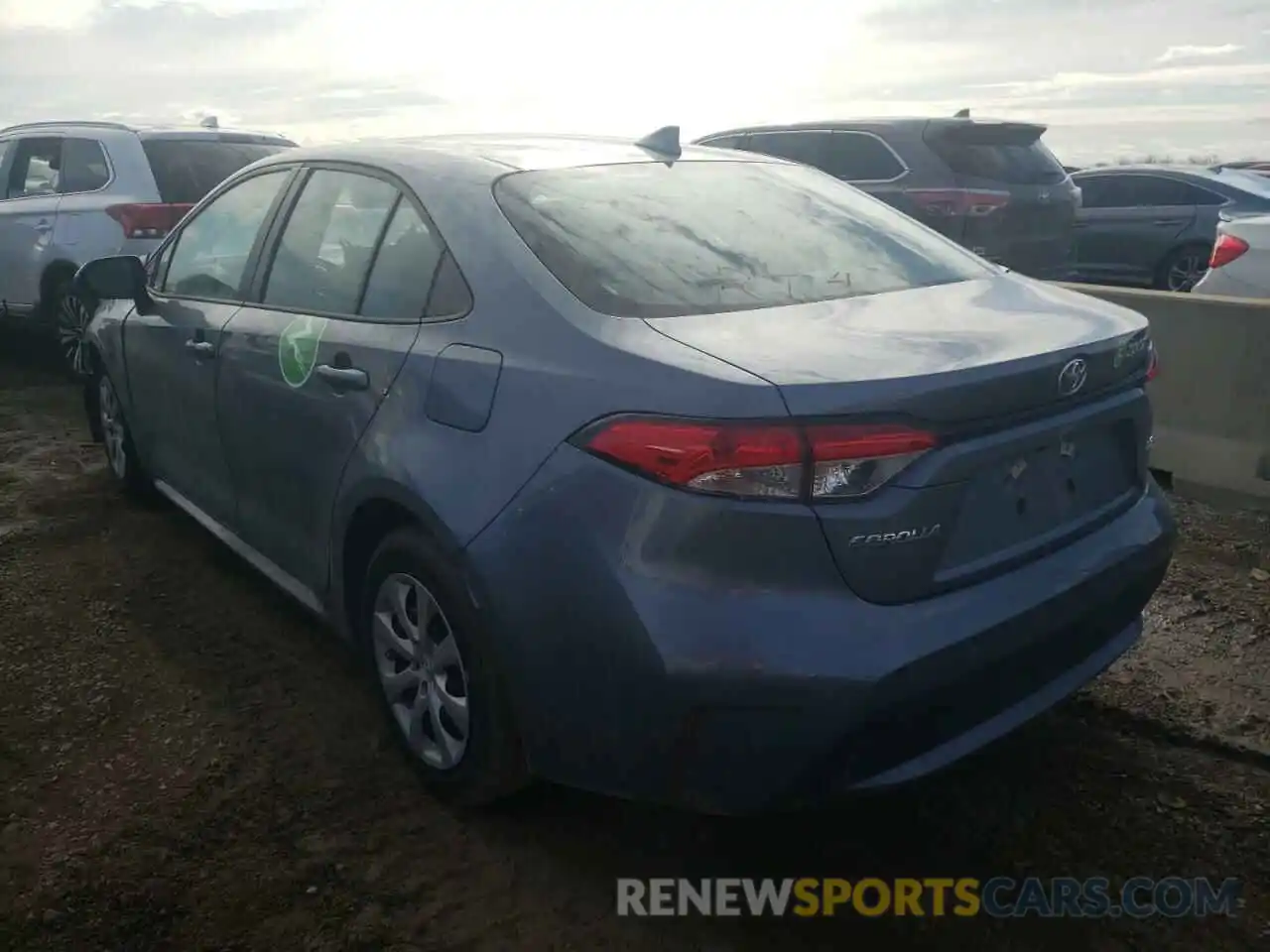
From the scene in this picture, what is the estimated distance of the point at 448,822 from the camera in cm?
277

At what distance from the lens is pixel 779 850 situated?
8.65ft

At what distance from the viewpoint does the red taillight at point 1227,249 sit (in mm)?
6391

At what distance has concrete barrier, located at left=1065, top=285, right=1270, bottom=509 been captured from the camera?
459cm

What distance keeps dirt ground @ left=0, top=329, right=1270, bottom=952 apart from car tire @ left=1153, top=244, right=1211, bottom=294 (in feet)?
29.7

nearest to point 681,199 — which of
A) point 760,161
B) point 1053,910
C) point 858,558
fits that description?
point 760,161

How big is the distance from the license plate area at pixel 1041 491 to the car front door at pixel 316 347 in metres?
1.39

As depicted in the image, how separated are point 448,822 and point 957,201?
24.0 ft

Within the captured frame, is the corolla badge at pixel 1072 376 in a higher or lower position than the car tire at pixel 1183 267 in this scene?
higher

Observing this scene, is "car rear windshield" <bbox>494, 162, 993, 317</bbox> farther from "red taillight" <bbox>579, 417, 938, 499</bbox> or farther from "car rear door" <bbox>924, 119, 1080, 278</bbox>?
"car rear door" <bbox>924, 119, 1080, 278</bbox>

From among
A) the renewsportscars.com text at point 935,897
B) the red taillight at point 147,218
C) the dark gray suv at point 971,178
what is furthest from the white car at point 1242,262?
the red taillight at point 147,218

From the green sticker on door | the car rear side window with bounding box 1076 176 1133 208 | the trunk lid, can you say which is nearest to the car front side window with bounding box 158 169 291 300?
the green sticker on door

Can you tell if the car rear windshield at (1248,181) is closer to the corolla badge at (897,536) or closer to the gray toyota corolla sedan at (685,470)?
the gray toyota corolla sedan at (685,470)

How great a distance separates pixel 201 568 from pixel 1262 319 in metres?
4.40

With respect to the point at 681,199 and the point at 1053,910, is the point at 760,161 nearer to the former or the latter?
the point at 681,199
